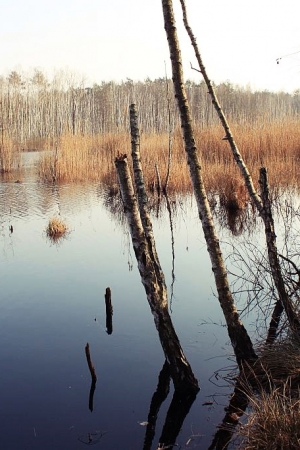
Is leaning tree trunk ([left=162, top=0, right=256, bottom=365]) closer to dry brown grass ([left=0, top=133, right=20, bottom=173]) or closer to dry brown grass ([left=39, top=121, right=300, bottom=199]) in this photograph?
dry brown grass ([left=39, top=121, right=300, bottom=199])

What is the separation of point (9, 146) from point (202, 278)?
528 inches

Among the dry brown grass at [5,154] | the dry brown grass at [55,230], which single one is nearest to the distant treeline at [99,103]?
the dry brown grass at [5,154]

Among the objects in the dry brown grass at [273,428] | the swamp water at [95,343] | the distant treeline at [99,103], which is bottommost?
the swamp water at [95,343]

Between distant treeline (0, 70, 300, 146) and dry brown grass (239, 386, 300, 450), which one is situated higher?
distant treeline (0, 70, 300, 146)

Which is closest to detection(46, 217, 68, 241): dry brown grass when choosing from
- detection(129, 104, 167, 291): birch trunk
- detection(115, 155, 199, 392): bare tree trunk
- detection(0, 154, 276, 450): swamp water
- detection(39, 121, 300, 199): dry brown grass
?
detection(0, 154, 276, 450): swamp water

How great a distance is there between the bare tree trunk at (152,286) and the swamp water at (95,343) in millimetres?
157

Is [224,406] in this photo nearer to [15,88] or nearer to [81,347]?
[81,347]

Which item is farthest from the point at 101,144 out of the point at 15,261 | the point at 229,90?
the point at 229,90

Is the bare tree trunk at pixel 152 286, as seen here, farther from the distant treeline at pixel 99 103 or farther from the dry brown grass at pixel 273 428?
the distant treeline at pixel 99 103

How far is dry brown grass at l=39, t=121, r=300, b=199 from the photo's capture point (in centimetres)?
1194

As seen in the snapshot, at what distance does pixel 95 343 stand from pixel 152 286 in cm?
123

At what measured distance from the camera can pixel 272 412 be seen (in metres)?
2.61

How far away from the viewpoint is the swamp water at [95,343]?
10.8 feet

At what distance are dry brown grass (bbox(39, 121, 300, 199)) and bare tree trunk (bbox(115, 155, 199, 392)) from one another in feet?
22.8
